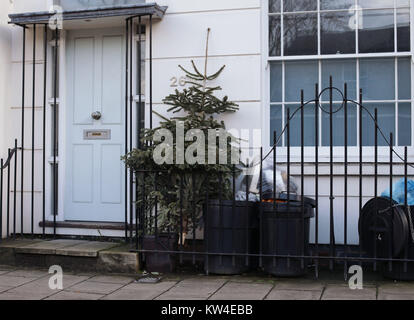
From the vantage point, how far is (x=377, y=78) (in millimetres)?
6496

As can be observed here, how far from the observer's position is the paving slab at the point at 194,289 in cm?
505

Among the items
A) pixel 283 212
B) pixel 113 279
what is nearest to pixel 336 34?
pixel 283 212

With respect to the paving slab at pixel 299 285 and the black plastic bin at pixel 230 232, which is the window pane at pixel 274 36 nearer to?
the black plastic bin at pixel 230 232

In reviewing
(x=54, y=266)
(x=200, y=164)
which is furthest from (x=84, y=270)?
(x=200, y=164)

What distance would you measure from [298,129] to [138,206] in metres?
2.08

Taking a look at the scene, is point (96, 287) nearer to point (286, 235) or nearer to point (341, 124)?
point (286, 235)

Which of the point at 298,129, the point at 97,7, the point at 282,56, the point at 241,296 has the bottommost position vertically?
the point at 241,296

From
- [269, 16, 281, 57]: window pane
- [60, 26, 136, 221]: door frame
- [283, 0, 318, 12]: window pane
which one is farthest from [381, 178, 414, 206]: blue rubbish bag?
[60, 26, 136, 221]: door frame

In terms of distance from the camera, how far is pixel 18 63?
7.35 m

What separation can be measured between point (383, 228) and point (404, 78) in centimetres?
197

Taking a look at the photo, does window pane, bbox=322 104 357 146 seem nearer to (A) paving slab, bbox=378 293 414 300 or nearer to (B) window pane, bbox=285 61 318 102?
(B) window pane, bbox=285 61 318 102

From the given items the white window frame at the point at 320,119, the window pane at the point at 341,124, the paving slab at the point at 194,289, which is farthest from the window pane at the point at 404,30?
the paving slab at the point at 194,289

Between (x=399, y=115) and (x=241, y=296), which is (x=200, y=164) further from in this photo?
(x=399, y=115)

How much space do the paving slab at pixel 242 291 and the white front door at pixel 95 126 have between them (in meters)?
2.21
